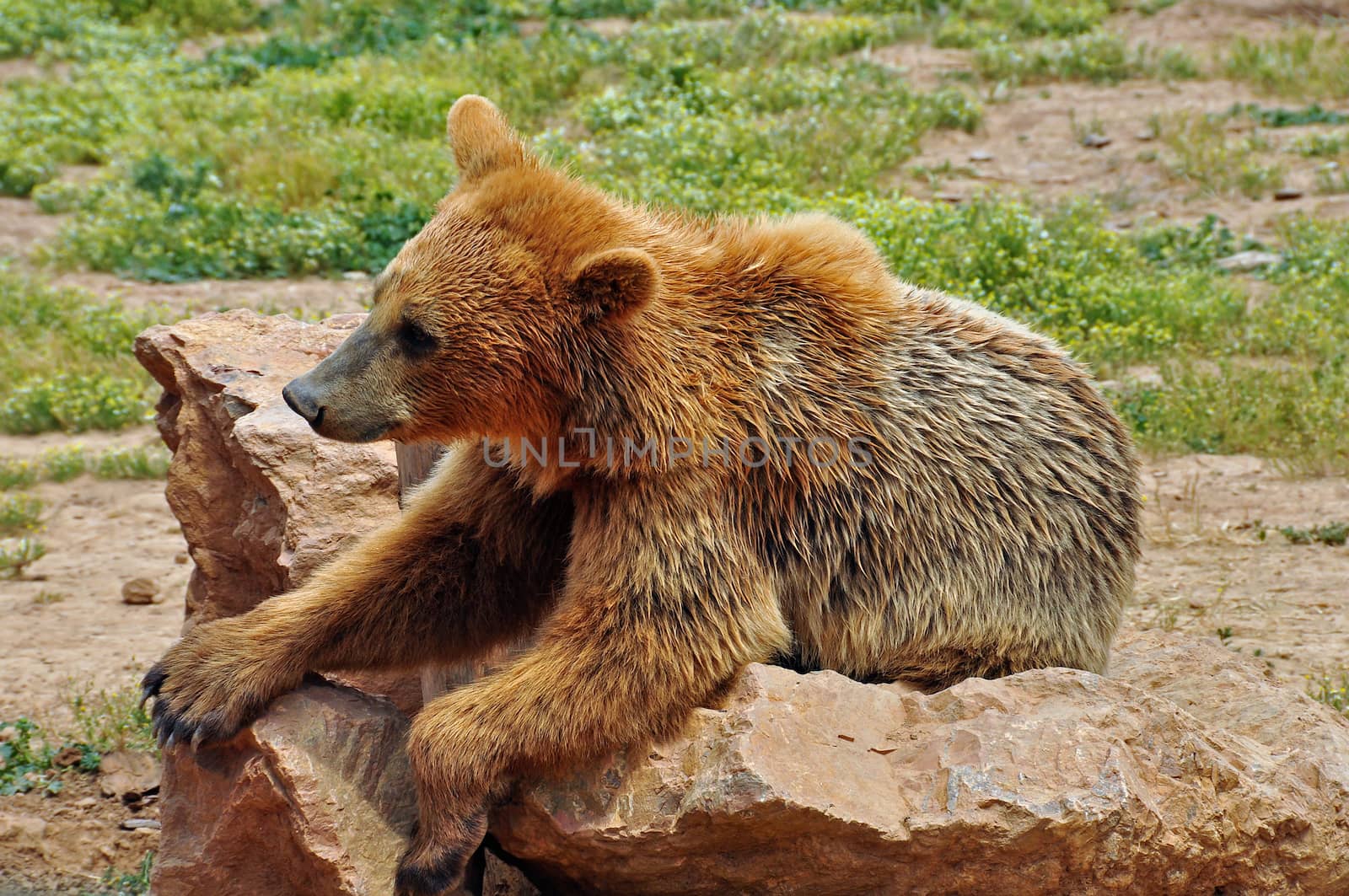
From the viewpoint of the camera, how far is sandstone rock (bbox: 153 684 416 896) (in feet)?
12.2

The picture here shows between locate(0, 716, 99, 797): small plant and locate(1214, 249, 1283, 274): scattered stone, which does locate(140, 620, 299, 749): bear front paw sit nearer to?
locate(0, 716, 99, 797): small plant

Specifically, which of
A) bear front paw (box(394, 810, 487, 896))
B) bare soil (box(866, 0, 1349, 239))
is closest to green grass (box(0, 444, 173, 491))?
bear front paw (box(394, 810, 487, 896))

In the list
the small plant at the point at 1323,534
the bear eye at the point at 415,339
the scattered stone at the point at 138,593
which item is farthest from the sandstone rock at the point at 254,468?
the small plant at the point at 1323,534

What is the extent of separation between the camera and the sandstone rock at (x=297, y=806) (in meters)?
3.72

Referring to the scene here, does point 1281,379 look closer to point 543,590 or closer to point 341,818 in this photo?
point 543,590

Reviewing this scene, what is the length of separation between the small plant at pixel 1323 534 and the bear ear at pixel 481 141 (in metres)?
4.71

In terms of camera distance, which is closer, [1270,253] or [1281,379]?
[1281,379]

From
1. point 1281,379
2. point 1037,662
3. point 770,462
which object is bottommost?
point 1281,379

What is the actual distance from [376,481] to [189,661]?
1148 millimetres

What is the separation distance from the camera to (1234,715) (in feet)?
14.8

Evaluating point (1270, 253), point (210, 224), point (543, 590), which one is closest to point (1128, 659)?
point (543, 590)

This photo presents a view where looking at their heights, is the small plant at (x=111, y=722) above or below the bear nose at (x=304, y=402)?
below

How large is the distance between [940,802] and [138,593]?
468 cm

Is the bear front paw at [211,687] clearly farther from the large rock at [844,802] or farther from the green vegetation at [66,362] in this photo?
the green vegetation at [66,362]
